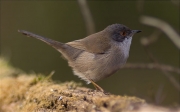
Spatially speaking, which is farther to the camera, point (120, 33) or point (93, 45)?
point (120, 33)

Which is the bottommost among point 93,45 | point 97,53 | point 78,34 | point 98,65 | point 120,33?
point 98,65

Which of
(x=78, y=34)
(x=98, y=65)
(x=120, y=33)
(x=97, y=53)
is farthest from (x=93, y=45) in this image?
(x=78, y=34)

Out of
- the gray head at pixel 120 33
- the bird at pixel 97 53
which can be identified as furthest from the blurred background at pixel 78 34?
the bird at pixel 97 53

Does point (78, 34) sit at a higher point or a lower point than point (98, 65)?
higher

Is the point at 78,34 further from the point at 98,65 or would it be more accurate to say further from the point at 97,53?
the point at 98,65

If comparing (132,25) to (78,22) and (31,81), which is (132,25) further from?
(31,81)

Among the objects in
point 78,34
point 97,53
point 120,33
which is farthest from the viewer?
point 78,34

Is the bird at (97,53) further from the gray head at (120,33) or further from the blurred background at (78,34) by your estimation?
the blurred background at (78,34)

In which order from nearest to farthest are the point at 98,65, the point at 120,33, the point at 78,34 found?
1. the point at 98,65
2. the point at 120,33
3. the point at 78,34
